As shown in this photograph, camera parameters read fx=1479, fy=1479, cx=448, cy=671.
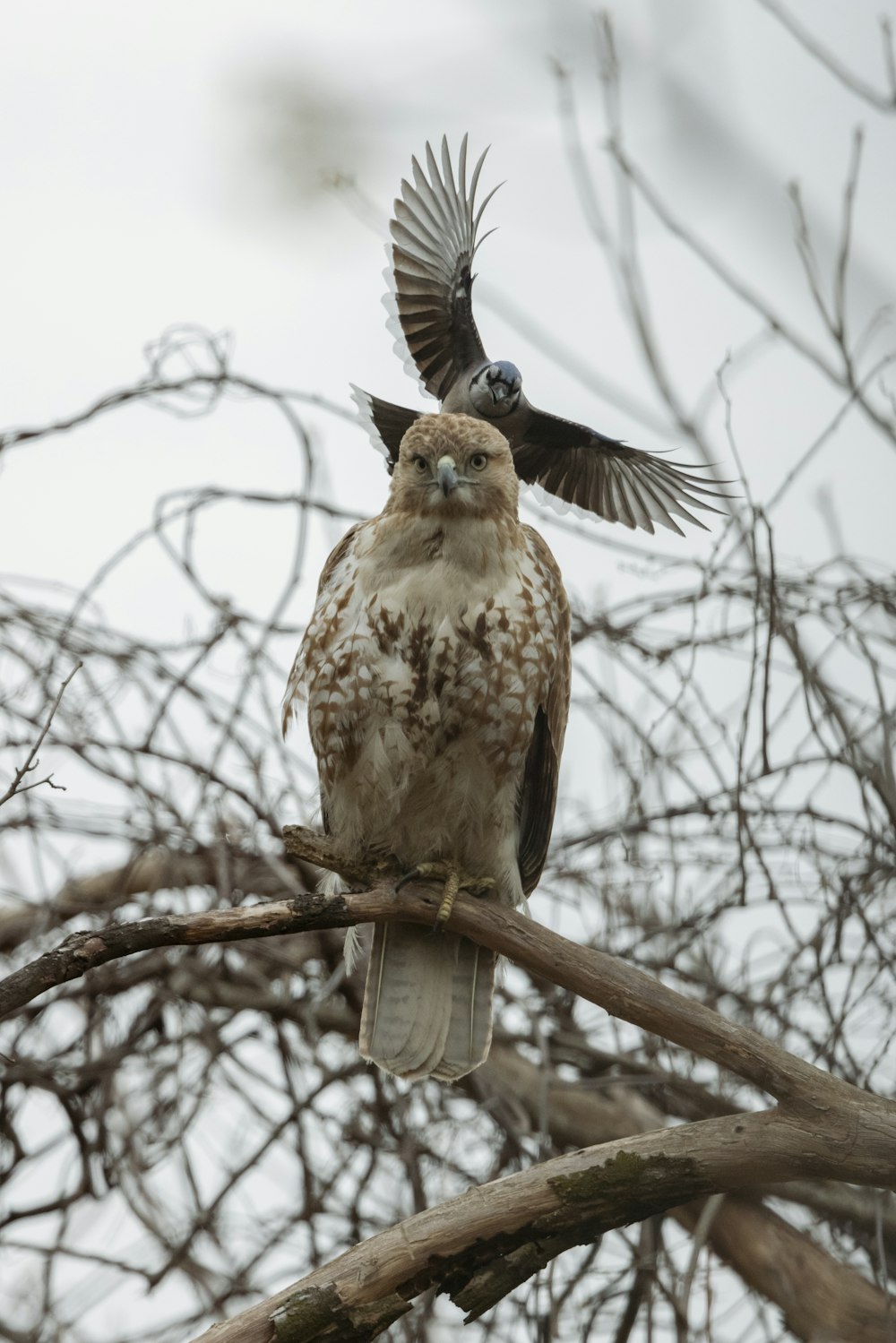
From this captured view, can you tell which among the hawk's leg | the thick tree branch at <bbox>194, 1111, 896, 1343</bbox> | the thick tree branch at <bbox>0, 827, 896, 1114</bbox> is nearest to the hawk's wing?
the hawk's leg

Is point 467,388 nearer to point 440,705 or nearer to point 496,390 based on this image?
point 496,390

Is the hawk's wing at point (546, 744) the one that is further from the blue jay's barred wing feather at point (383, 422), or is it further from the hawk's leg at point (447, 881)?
the blue jay's barred wing feather at point (383, 422)

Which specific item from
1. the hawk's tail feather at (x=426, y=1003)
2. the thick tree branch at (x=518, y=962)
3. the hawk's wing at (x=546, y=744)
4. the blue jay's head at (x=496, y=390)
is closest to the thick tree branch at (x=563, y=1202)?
the thick tree branch at (x=518, y=962)

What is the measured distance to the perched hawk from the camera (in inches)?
128

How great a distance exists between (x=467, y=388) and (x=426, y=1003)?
1.55 meters

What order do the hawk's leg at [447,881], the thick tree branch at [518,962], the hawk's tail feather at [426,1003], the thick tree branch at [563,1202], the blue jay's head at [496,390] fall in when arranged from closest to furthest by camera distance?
1. the thick tree branch at [518,962]
2. the thick tree branch at [563,1202]
3. the hawk's leg at [447,881]
4. the hawk's tail feather at [426,1003]
5. the blue jay's head at [496,390]

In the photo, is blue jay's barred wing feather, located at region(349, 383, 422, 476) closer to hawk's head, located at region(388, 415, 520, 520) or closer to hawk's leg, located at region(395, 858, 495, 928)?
hawk's head, located at region(388, 415, 520, 520)

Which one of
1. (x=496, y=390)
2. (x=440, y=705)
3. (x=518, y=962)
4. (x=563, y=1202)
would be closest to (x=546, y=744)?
(x=440, y=705)

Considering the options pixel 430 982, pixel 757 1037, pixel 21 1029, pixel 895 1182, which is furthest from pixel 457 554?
pixel 21 1029

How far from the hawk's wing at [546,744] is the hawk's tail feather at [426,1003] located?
0.28 metres

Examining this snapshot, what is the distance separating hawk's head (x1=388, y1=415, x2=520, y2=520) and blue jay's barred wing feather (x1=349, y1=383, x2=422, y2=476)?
444 mm

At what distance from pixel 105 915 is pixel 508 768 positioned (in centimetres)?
142

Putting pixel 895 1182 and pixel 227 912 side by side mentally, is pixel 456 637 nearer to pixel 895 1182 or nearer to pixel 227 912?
pixel 227 912

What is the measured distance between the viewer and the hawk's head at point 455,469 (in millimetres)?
3328
